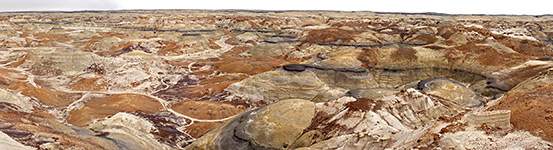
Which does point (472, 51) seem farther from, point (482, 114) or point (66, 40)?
point (66, 40)

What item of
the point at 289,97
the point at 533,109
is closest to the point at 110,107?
the point at 289,97

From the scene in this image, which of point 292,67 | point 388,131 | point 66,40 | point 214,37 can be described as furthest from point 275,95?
point 66,40

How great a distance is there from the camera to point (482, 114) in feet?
48.4

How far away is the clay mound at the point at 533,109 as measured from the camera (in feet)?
43.0

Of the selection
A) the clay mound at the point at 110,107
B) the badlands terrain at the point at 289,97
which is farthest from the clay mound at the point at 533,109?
the clay mound at the point at 110,107

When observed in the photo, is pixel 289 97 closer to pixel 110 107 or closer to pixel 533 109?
pixel 110 107

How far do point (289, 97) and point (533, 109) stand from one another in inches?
1236

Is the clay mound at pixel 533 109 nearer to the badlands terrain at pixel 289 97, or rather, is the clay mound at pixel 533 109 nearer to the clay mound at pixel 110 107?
the badlands terrain at pixel 289 97

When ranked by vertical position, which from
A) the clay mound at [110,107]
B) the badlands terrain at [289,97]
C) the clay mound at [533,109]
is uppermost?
the clay mound at [533,109]

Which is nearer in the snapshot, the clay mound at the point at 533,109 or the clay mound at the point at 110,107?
the clay mound at the point at 533,109

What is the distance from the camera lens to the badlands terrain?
16766 mm

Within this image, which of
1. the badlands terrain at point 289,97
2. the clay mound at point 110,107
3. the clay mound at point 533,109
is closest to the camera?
the clay mound at point 533,109

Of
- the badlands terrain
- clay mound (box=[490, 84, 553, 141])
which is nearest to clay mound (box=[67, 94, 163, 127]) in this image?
the badlands terrain

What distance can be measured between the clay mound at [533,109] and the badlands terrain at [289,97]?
0.05 meters
